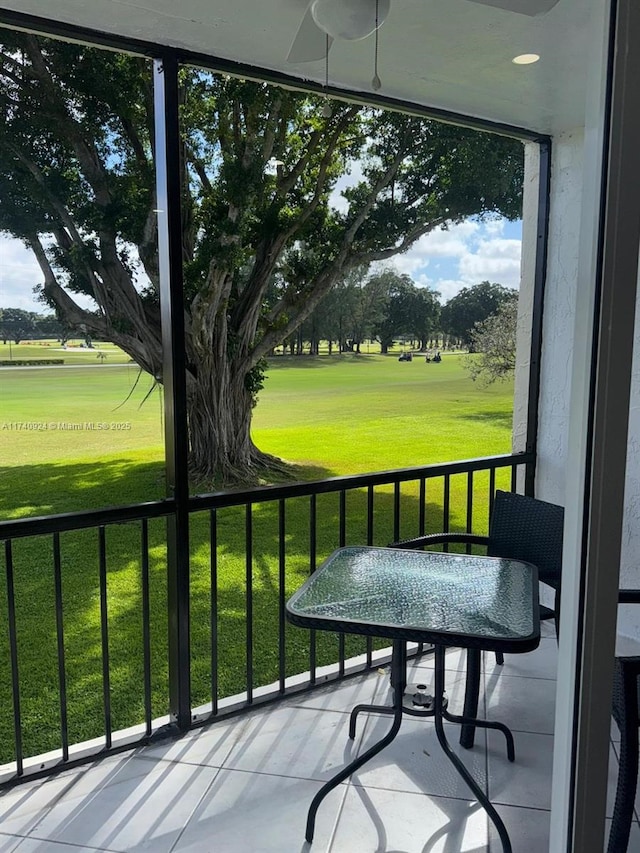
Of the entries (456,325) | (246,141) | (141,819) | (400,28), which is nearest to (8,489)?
(246,141)

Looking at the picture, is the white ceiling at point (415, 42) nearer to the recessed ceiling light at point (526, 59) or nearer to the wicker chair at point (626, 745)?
the recessed ceiling light at point (526, 59)

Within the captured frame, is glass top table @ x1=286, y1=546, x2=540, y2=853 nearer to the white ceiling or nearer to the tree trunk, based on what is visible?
the white ceiling

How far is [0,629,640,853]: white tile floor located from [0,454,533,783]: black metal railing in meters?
0.13

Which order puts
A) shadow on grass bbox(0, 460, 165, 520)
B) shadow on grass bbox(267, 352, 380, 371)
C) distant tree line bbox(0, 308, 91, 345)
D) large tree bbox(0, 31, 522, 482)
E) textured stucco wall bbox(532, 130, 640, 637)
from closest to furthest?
textured stucco wall bbox(532, 130, 640, 637), large tree bbox(0, 31, 522, 482), distant tree line bbox(0, 308, 91, 345), shadow on grass bbox(267, 352, 380, 371), shadow on grass bbox(0, 460, 165, 520)

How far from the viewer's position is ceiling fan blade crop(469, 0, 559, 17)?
1.65 m

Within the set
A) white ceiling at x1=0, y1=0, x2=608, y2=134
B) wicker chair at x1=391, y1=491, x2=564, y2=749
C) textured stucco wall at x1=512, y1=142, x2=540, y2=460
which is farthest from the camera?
textured stucco wall at x1=512, y1=142, x2=540, y2=460

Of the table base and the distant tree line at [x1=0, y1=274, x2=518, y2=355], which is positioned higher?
the distant tree line at [x1=0, y1=274, x2=518, y2=355]

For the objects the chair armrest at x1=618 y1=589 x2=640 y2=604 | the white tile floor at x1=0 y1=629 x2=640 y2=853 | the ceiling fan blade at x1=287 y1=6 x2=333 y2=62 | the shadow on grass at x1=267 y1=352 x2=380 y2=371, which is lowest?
the white tile floor at x1=0 y1=629 x2=640 y2=853

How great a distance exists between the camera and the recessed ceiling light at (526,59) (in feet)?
7.02

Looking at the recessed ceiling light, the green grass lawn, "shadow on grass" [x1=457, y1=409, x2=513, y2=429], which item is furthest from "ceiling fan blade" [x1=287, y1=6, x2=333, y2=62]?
"shadow on grass" [x1=457, y1=409, x2=513, y2=429]

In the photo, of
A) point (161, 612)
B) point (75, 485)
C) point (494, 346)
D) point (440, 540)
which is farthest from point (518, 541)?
point (75, 485)

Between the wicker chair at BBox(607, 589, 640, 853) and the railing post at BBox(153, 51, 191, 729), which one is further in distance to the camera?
the railing post at BBox(153, 51, 191, 729)

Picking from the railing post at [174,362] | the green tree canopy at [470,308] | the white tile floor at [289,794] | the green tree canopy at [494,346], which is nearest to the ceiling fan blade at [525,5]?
the railing post at [174,362]

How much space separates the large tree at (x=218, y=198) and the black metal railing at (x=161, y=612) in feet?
4.13
